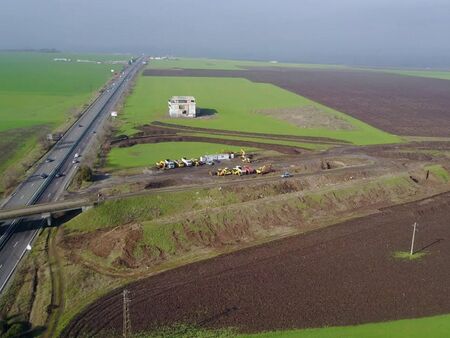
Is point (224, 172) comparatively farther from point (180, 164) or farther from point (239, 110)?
point (239, 110)

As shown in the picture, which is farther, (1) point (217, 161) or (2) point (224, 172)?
(1) point (217, 161)

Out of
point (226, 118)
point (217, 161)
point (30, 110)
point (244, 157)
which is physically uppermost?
point (244, 157)

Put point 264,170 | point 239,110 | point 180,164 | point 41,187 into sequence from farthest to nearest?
1. point 239,110
2. point 180,164
3. point 264,170
4. point 41,187

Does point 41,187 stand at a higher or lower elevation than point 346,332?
higher

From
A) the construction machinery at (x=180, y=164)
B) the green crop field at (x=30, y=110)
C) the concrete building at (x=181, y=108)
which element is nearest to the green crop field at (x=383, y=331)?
the construction machinery at (x=180, y=164)

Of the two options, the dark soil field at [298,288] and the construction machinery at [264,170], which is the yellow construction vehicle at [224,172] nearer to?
the construction machinery at [264,170]

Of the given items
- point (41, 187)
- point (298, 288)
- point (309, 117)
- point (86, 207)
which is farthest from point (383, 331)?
point (309, 117)

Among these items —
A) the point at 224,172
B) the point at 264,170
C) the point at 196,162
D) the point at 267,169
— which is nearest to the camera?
the point at 224,172
